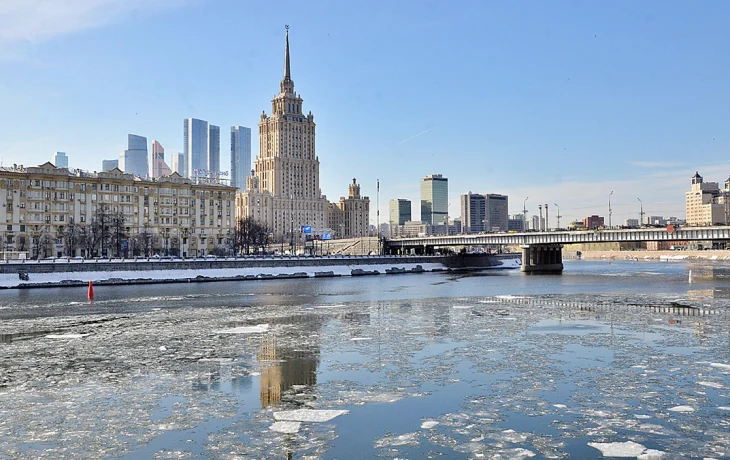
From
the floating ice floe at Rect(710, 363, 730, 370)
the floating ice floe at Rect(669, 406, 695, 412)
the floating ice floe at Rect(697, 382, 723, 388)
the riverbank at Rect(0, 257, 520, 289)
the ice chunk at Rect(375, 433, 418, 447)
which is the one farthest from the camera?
the riverbank at Rect(0, 257, 520, 289)

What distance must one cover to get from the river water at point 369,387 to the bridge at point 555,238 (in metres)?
75.8

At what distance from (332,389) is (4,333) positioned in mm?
23027

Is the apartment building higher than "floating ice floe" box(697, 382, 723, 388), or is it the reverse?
the apartment building

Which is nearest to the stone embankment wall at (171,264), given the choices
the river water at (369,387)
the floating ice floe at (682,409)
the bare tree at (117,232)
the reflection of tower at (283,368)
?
the bare tree at (117,232)

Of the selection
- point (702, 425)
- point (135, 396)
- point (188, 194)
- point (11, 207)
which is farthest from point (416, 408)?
point (188, 194)

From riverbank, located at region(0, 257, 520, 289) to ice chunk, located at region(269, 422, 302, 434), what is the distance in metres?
73.2

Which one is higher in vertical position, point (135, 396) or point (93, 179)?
point (93, 179)

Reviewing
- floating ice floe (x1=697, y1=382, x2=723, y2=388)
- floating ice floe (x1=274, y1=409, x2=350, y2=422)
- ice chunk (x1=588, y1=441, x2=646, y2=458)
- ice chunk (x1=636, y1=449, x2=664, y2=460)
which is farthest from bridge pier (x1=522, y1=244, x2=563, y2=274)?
ice chunk (x1=636, y1=449, x2=664, y2=460)

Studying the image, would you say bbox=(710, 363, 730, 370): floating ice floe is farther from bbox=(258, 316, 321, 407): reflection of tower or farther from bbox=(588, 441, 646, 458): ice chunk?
bbox=(258, 316, 321, 407): reflection of tower

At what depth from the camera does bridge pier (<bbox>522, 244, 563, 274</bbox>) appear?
470 feet

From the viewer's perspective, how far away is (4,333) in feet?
114

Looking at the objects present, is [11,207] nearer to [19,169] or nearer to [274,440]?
[19,169]

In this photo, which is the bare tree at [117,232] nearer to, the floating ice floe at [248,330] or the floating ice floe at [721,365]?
the floating ice floe at [248,330]

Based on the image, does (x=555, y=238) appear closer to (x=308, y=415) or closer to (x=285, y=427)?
(x=308, y=415)
